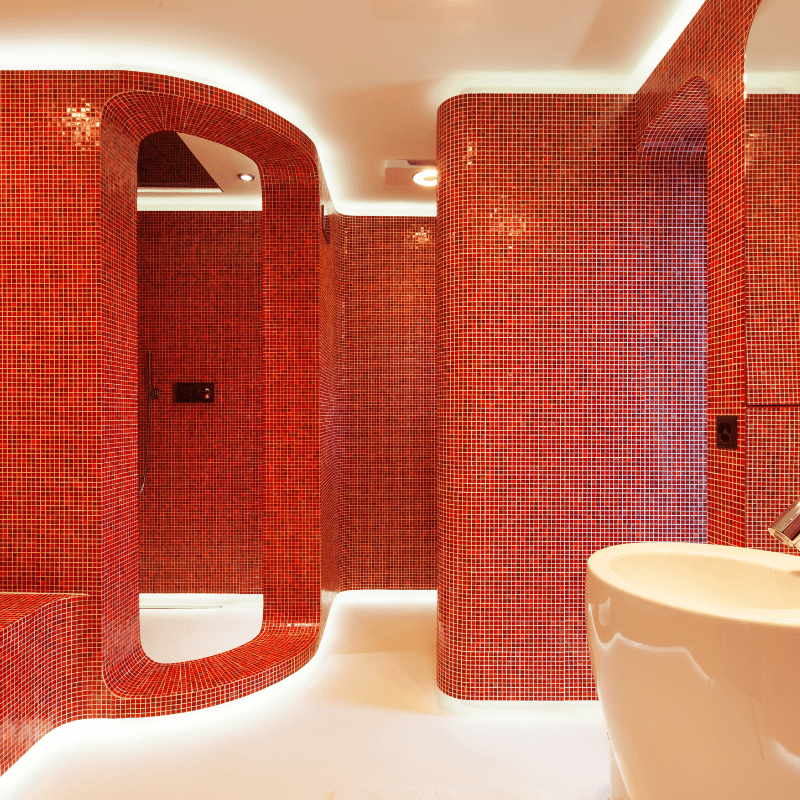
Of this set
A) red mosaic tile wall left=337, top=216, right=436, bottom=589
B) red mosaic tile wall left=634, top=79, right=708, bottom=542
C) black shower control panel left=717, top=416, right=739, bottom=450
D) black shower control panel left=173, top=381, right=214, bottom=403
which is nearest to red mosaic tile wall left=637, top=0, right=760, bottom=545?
black shower control panel left=717, top=416, right=739, bottom=450

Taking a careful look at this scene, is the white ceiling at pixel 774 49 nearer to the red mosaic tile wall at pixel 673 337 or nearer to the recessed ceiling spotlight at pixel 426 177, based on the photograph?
the red mosaic tile wall at pixel 673 337

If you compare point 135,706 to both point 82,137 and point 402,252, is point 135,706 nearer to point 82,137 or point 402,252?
point 82,137

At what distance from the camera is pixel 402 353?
12.5 feet

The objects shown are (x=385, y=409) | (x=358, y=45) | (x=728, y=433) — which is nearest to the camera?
(x=728, y=433)

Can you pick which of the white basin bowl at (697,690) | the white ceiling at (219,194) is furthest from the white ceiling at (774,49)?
the white ceiling at (219,194)

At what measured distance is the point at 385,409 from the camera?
3.81 meters

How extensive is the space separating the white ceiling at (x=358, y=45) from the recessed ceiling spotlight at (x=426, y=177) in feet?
1.67

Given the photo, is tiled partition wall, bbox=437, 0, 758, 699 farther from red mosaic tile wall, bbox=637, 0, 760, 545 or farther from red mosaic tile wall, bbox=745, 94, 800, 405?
red mosaic tile wall, bbox=745, 94, 800, 405

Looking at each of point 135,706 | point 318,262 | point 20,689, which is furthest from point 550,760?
point 318,262

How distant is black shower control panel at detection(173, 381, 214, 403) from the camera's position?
12.0ft

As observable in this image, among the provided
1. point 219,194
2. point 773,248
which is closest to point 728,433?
point 773,248

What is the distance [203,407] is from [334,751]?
89.2 inches

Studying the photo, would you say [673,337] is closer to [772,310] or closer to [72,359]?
[772,310]

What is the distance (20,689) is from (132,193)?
188 centimetres
